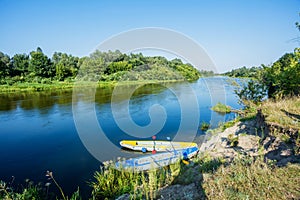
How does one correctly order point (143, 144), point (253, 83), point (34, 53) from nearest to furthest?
point (143, 144), point (253, 83), point (34, 53)

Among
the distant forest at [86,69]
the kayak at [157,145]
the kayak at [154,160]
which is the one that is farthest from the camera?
the distant forest at [86,69]

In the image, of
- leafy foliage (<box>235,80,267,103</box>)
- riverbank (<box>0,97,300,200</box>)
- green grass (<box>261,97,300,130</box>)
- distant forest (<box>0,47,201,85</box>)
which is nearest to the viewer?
riverbank (<box>0,97,300,200</box>)

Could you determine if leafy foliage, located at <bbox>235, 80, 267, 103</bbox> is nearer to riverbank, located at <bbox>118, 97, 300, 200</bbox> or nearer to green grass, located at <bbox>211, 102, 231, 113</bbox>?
green grass, located at <bbox>211, 102, 231, 113</bbox>

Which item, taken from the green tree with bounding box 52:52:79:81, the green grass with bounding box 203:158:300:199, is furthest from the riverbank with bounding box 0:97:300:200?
the green tree with bounding box 52:52:79:81

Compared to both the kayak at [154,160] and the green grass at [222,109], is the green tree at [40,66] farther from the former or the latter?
the kayak at [154,160]

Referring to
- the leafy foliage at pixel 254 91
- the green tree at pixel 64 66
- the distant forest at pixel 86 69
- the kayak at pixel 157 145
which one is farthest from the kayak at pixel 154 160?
the green tree at pixel 64 66

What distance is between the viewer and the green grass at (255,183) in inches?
104

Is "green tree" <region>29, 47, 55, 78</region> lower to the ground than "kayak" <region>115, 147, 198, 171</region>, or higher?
higher

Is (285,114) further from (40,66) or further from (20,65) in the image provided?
(20,65)

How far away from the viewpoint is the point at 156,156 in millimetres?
8281

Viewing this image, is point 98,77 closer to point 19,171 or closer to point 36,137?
point 36,137

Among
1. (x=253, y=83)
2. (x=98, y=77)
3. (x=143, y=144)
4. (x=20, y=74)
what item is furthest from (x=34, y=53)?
(x=253, y=83)

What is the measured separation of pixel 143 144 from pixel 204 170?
22.3ft

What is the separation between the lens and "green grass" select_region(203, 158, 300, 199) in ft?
8.67
